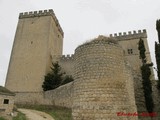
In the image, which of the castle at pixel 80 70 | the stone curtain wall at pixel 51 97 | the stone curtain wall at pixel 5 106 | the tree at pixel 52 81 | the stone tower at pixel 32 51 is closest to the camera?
the castle at pixel 80 70

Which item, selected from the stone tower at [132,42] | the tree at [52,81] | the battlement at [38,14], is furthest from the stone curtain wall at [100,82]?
the battlement at [38,14]

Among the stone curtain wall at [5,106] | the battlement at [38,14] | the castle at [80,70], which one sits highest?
the battlement at [38,14]

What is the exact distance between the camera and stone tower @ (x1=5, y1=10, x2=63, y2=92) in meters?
24.2

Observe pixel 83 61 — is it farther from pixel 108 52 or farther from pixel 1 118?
pixel 1 118

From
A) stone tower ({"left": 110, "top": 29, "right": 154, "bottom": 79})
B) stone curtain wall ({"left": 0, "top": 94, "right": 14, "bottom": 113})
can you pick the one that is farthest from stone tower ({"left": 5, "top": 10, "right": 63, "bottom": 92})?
stone tower ({"left": 110, "top": 29, "right": 154, "bottom": 79})

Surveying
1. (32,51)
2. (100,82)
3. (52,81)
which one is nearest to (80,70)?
(100,82)

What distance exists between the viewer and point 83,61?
837cm

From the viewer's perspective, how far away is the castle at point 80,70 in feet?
25.1

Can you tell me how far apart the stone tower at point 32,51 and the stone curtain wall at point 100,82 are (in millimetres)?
16269

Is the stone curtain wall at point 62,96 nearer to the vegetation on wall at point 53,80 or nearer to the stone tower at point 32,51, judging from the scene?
the vegetation on wall at point 53,80

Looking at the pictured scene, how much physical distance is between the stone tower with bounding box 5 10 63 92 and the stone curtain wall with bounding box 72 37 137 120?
53.4 ft

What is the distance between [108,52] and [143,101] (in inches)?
428

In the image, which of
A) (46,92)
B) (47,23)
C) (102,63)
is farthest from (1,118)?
(47,23)

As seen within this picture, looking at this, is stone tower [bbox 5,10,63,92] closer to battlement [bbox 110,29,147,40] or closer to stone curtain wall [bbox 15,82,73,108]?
stone curtain wall [bbox 15,82,73,108]
